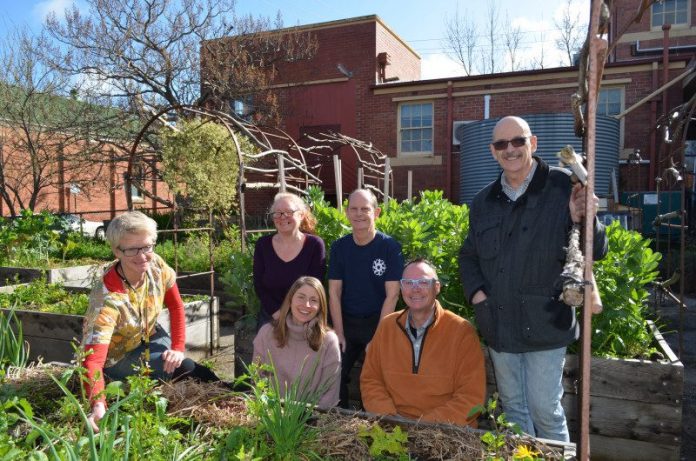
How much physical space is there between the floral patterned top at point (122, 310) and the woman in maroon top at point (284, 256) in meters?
0.73

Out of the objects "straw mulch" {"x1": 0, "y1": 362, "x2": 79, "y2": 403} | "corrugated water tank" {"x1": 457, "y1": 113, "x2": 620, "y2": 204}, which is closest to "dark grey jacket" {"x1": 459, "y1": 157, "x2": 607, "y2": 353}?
"straw mulch" {"x1": 0, "y1": 362, "x2": 79, "y2": 403}

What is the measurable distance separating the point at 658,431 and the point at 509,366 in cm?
104

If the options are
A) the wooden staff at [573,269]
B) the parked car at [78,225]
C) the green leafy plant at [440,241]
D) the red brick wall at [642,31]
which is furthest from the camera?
the red brick wall at [642,31]

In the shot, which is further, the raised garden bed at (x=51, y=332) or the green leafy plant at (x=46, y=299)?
the green leafy plant at (x=46, y=299)

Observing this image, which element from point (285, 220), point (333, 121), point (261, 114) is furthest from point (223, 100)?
point (285, 220)

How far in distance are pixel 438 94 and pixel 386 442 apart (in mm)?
13977

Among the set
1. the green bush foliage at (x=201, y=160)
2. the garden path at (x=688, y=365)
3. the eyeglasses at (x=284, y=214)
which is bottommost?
the garden path at (x=688, y=365)

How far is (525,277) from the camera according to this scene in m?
2.42

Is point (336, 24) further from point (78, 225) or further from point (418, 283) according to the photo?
point (418, 283)

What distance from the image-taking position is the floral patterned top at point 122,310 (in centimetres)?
240

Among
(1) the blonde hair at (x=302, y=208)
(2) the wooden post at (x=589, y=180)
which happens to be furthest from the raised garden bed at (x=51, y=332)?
(2) the wooden post at (x=589, y=180)

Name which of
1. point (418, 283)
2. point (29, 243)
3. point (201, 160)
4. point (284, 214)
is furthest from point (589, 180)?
point (29, 243)

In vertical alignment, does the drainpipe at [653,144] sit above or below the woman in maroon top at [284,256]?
above

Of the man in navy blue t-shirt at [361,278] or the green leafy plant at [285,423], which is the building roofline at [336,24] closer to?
the man in navy blue t-shirt at [361,278]
